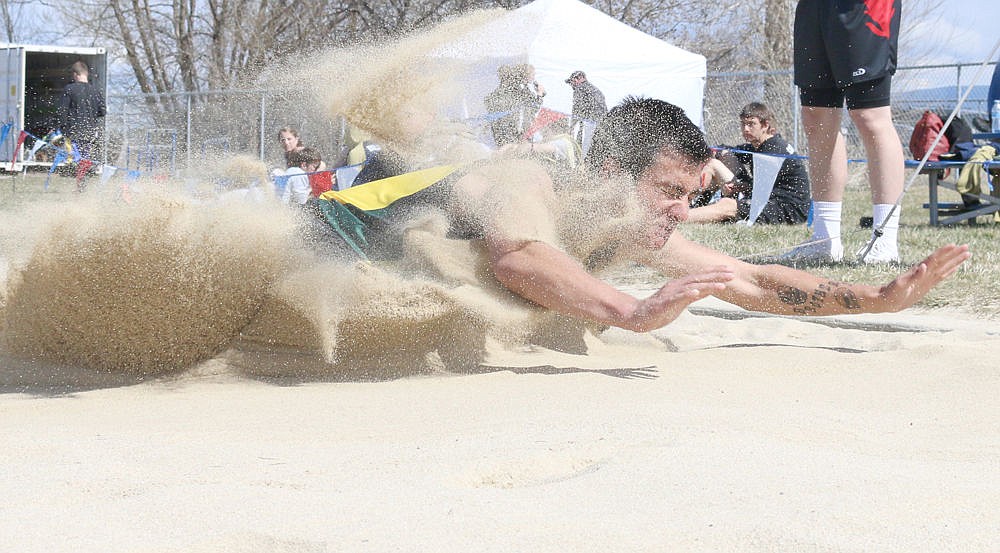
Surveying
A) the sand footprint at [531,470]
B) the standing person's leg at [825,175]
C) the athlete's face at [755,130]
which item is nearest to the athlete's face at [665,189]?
the sand footprint at [531,470]

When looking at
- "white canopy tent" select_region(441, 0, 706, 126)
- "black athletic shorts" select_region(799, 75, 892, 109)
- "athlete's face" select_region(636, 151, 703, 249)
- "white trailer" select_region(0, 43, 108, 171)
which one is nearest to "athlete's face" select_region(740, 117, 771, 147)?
"white canopy tent" select_region(441, 0, 706, 126)

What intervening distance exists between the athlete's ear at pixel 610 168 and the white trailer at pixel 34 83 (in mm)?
15836

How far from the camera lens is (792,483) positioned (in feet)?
6.15

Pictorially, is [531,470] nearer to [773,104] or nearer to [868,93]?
[868,93]

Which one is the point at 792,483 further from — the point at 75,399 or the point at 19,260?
the point at 19,260

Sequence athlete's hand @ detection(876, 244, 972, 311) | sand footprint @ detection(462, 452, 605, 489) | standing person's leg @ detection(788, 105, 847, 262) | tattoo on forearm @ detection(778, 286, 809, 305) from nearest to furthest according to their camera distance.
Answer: sand footprint @ detection(462, 452, 605, 489)
athlete's hand @ detection(876, 244, 972, 311)
tattoo on forearm @ detection(778, 286, 809, 305)
standing person's leg @ detection(788, 105, 847, 262)

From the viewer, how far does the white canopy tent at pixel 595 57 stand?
12102 millimetres

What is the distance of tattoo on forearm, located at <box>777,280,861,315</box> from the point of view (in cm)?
336

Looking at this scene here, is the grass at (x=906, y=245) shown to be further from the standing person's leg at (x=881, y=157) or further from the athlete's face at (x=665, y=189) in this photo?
the athlete's face at (x=665, y=189)

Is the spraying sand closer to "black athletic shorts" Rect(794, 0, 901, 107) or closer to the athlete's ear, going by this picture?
the athlete's ear

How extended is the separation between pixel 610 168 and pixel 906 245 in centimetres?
333

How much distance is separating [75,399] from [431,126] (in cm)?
136

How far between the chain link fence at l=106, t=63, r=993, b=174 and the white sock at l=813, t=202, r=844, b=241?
25.9 feet

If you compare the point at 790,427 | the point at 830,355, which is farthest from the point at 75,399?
the point at 830,355
